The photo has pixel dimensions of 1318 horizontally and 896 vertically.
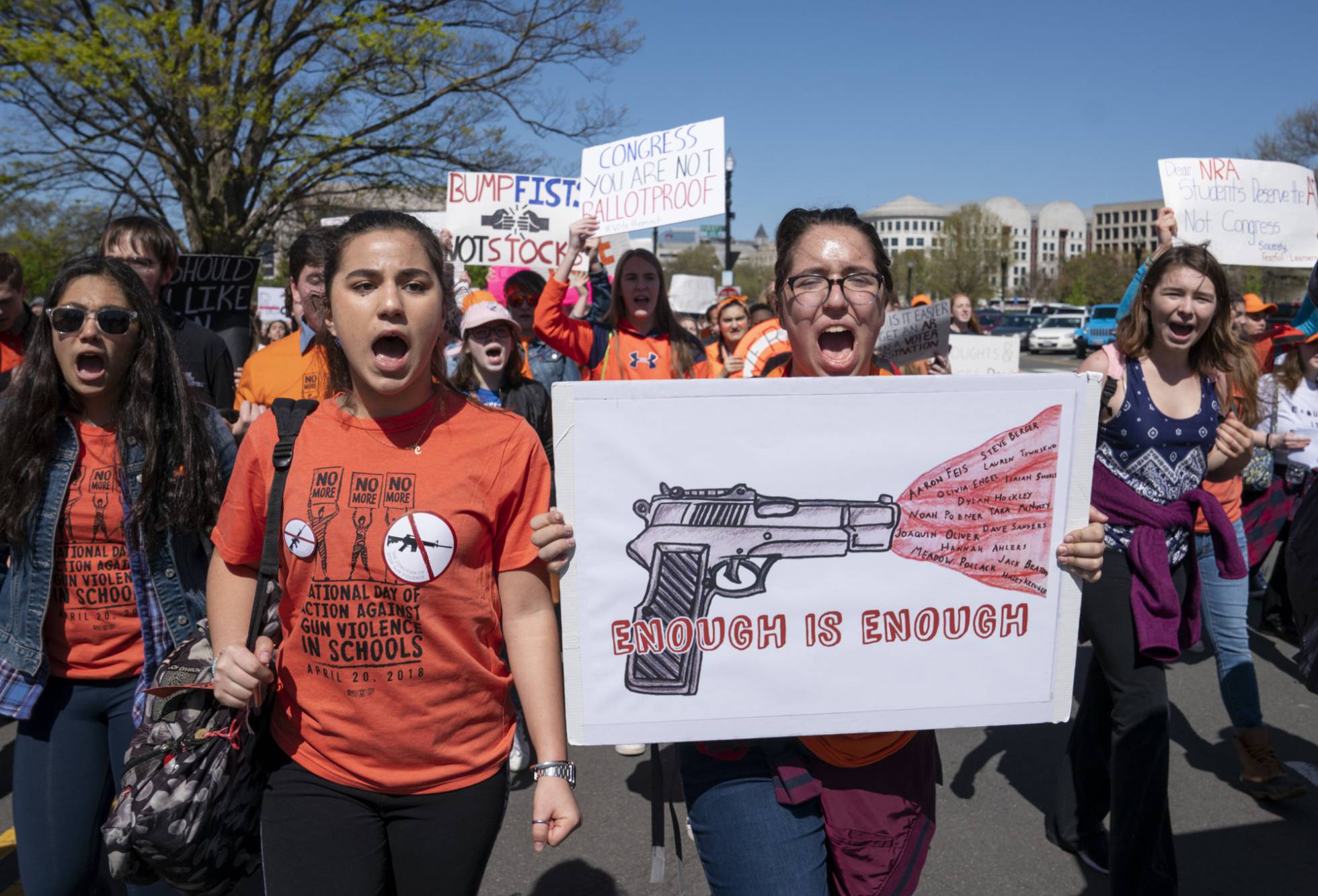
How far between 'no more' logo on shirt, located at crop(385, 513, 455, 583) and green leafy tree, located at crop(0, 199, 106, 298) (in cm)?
1838

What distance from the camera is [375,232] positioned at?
6.97 feet

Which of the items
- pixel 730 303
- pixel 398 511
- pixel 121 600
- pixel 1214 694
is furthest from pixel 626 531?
pixel 730 303

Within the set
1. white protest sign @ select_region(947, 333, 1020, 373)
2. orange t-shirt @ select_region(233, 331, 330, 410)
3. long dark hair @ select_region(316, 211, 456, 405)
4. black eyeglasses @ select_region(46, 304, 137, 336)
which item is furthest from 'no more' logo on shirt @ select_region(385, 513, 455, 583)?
white protest sign @ select_region(947, 333, 1020, 373)

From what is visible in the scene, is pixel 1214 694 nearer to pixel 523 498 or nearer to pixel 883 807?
pixel 883 807

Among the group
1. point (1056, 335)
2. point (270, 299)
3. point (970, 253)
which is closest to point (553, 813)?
point (270, 299)

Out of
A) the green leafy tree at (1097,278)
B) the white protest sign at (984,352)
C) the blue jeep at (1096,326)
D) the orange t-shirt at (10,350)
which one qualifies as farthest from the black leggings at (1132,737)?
the green leafy tree at (1097,278)

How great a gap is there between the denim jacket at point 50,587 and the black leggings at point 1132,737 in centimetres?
261

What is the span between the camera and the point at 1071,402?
2.20 m

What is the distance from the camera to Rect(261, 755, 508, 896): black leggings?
6.62ft

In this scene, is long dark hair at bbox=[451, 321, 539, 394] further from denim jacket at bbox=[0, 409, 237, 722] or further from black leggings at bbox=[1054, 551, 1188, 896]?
black leggings at bbox=[1054, 551, 1188, 896]

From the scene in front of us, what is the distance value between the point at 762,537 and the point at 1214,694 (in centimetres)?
453

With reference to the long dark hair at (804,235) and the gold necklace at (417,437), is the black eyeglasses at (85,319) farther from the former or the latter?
the long dark hair at (804,235)

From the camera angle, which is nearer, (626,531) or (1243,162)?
(626,531)

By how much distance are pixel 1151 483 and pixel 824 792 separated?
175 centimetres
